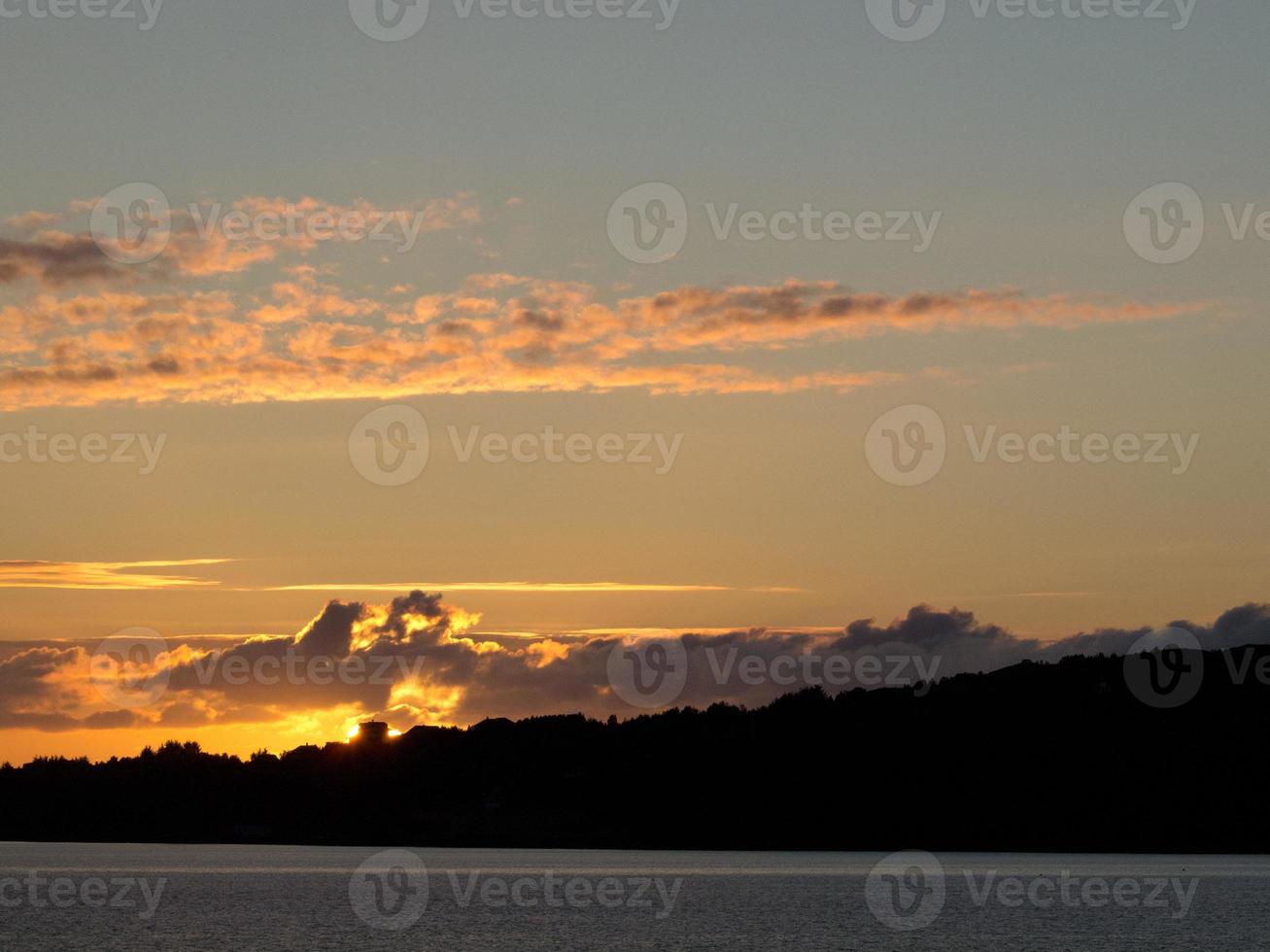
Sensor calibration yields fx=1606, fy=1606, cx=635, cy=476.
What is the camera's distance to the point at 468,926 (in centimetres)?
18712

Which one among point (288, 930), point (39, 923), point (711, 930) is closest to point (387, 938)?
point (288, 930)

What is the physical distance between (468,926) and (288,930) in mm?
22957

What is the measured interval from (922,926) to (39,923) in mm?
103891

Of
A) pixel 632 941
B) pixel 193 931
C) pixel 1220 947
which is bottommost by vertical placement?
pixel 1220 947

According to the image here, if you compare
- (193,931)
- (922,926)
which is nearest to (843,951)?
(922,926)

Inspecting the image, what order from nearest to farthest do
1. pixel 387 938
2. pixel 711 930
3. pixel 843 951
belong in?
pixel 843 951 < pixel 387 938 < pixel 711 930

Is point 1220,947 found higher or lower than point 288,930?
lower

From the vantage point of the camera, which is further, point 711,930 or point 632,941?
point 711,930

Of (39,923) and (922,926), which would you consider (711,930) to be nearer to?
(922,926)

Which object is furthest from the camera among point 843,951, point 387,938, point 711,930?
point 711,930

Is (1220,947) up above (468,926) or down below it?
below

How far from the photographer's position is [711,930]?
592 ft

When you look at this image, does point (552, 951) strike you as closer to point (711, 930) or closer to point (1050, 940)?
point (711, 930)

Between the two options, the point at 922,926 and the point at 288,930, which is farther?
the point at 922,926
